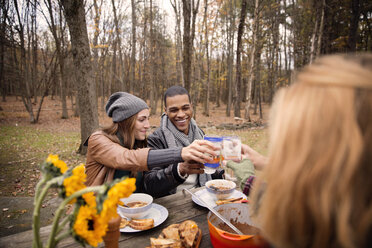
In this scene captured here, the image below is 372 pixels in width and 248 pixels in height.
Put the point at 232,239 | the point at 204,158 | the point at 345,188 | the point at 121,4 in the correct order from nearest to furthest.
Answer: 1. the point at 345,188
2. the point at 232,239
3. the point at 204,158
4. the point at 121,4

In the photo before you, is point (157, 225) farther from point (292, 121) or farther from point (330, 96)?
point (330, 96)

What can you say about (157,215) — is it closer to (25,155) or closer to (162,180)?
(162,180)

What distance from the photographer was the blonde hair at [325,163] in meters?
0.53

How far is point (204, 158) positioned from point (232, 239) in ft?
2.25

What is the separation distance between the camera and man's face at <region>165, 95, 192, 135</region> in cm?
291

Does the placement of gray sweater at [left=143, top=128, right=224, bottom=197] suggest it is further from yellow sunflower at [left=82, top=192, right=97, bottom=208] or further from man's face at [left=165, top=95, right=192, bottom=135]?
yellow sunflower at [left=82, top=192, right=97, bottom=208]

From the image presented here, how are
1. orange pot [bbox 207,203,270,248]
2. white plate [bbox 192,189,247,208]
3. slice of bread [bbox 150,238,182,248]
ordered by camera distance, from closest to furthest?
orange pot [bbox 207,203,270,248], slice of bread [bbox 150,238,182,248], white plate [bbox 192,189,247,208]

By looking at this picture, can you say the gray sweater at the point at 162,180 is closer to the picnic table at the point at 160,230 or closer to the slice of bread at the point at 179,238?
the picnic table at the point at 160,230

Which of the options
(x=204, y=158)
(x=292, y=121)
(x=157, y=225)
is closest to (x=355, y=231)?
(x=292, y=121)

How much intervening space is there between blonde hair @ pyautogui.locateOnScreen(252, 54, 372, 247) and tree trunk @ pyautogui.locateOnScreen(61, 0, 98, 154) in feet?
20.6

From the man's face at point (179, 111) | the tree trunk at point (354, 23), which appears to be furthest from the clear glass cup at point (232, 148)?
the tree trunk at point (354, 23)

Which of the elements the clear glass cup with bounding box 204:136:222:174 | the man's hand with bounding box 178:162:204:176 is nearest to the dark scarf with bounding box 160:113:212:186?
the man's hand with bounding box 178:162:204:176

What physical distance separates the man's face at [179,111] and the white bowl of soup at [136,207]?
1486 millimetres

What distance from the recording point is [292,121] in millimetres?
618
